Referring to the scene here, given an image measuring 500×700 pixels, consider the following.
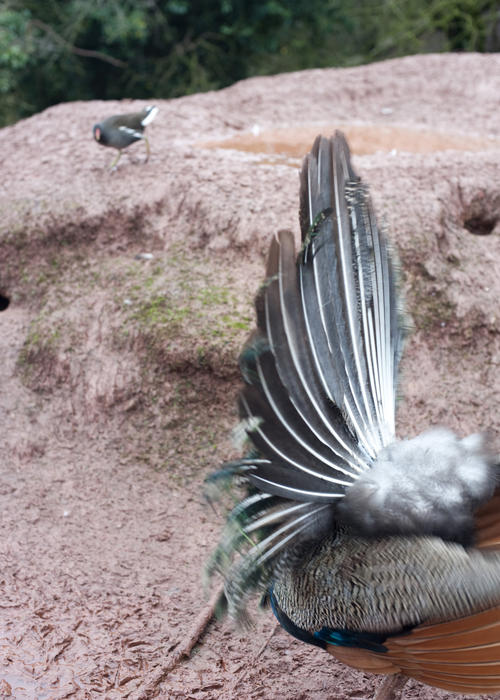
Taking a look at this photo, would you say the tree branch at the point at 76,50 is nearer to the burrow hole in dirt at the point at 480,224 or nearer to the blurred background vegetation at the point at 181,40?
the blurred background vegetation at the point at 181,40

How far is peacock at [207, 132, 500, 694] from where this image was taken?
208cm

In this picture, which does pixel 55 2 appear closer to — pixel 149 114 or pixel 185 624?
pixel 149 114

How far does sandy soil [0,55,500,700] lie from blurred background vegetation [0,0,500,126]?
202 inches

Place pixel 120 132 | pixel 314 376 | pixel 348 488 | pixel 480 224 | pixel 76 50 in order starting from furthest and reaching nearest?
pixel 76 50 < pixel 120 132 < pixel 480 224 < pixel 314 376 < pixel 348 488

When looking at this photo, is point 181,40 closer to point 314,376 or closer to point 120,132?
point 120,132

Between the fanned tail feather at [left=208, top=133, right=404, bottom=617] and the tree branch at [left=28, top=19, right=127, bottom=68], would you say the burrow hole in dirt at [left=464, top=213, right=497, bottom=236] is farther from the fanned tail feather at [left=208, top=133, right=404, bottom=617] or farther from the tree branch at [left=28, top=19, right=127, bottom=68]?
the tree branch at [left=28, top=19, right=127, bottom=68]

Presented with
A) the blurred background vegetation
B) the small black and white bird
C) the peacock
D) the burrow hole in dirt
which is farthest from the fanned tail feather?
the blurred background vegetation

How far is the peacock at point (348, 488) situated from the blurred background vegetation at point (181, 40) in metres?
8.31

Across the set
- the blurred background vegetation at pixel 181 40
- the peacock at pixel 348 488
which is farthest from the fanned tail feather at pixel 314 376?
the blurred background vegetation at pixel 181 40

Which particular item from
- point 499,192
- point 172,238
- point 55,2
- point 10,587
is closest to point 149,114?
point 172,238

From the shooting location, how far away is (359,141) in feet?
19.7

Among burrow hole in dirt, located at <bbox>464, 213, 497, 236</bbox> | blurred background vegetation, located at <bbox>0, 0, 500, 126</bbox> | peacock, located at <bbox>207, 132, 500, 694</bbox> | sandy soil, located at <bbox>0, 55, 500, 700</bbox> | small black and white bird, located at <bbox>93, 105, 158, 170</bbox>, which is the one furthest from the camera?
blurred background vegetation, located at <bbox>0, 0, 500, 126</bbox>

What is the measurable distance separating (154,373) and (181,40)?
8.68 meters

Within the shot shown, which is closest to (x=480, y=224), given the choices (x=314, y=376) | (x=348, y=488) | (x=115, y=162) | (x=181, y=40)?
(x=115, y=162)
